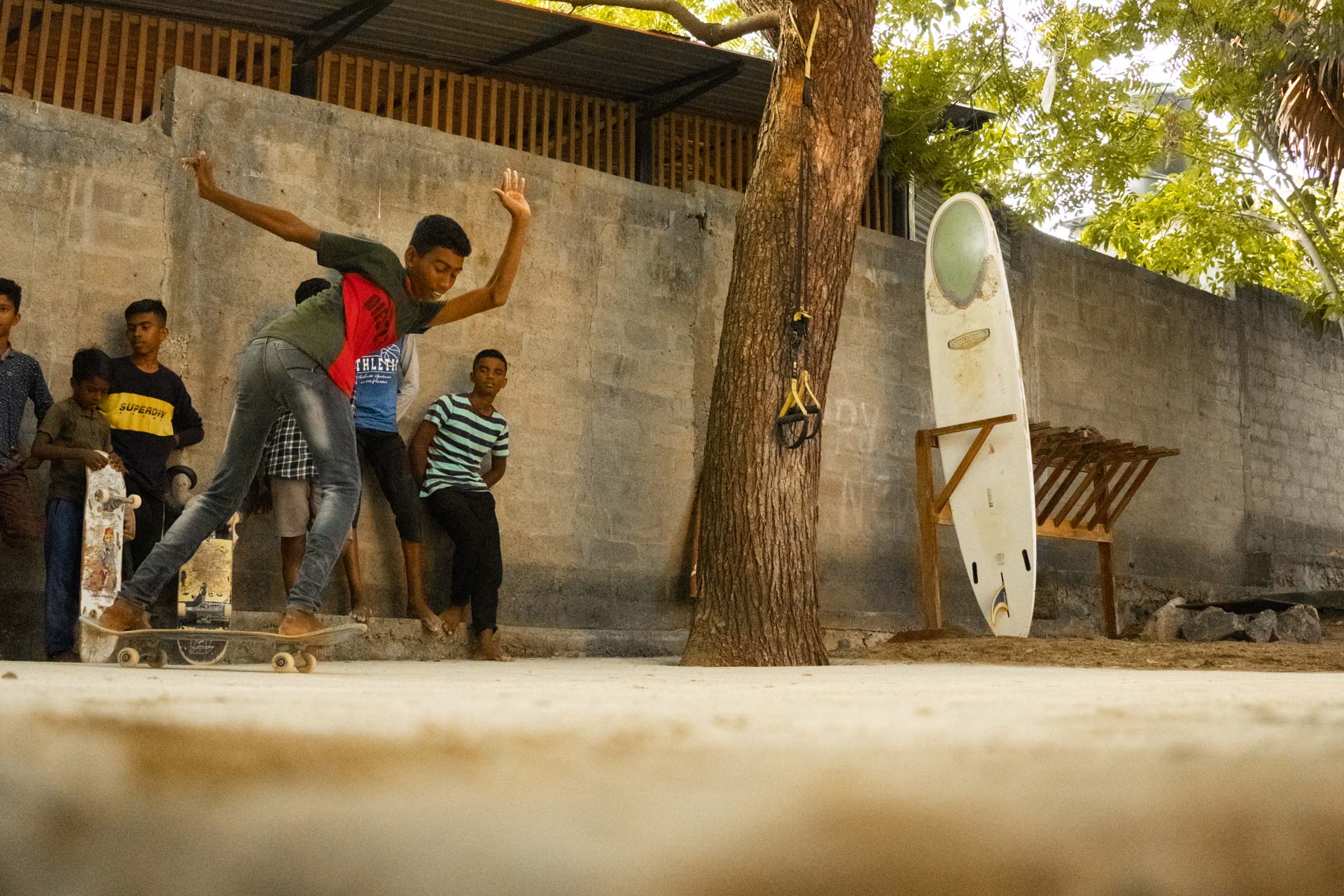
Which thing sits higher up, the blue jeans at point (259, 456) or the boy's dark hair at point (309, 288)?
the boy's dark hair at point (309, 288)

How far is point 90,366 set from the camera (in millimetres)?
5613

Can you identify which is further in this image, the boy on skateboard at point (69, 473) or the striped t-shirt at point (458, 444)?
the striped t-shirt at point (458, 444)

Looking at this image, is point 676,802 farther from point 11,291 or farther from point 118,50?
point 118,50

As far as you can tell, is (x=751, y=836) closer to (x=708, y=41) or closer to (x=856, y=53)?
(x=856, y=53)

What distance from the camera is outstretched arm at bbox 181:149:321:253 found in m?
3.92

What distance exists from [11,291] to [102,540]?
3.83 ft

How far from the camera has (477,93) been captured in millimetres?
8180

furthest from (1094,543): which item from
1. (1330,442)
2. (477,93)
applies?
(477,93)

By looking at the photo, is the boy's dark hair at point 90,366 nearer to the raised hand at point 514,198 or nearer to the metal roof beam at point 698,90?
the raised hand at point 514,198

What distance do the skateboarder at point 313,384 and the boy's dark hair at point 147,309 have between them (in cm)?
209

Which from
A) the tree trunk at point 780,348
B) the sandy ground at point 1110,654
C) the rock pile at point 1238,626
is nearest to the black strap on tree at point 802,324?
the tree trunk at point 780,348

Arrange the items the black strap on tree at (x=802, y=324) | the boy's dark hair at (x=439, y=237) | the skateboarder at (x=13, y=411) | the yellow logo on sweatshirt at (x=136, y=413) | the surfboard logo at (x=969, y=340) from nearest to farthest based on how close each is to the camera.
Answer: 1. the boy's dark hair at (x=439, y=237)
2. the skateboarder at (x=13, y=411)
3. the yellow logo on sweatshirt at (x=136, y=413)
4. the black strap on tree at (x=802, y=324)
5. the surfboard logo at (x=969, y=340)

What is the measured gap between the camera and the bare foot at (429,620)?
6488mm

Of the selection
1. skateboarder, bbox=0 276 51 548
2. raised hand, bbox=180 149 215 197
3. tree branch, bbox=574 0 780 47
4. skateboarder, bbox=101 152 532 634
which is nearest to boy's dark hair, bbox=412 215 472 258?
skateboarder, bbox=101 152 532 634
